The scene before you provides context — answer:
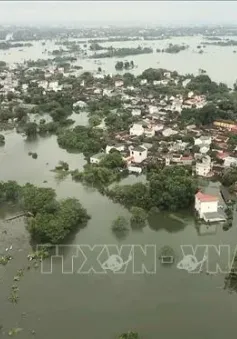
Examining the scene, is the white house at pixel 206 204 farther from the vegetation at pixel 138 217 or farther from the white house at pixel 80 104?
the white house at pixel 80 104

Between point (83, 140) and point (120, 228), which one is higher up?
point (83, 140)

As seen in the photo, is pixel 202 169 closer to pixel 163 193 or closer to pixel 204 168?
pixel 204 168

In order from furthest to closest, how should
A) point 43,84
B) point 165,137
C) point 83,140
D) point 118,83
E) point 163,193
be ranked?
1. point 118,83
2. point 43,84
3. point 165,137
4. point 83,140
5. point 163,193

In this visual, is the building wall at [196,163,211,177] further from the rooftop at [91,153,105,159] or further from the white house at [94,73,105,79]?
the white house at [94,73,105,79]

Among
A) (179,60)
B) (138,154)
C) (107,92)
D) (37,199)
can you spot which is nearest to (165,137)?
(138,154)

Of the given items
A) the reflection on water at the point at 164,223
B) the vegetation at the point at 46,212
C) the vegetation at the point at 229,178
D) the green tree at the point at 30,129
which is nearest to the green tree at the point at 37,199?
the vegetation at the point at 46,212

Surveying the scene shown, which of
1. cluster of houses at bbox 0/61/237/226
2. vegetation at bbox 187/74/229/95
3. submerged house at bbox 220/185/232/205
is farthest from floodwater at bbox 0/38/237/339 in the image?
vegetation at bbox 187/74/229/95
